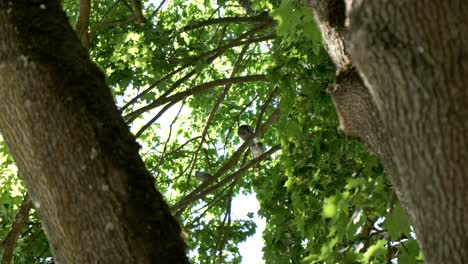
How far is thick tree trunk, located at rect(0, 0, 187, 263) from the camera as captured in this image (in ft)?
7.87

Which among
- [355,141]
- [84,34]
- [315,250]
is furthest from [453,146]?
[84,34]

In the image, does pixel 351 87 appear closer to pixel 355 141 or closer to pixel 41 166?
pixel 41 166

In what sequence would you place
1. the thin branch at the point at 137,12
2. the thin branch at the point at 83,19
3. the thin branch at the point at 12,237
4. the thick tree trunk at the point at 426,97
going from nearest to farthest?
1. the thick tree trunk at the point at 426,97
2. the thin branch at the point at 12,237
3. the thin branch at the point at 83,19
4. the thin branch at the point at 137,12

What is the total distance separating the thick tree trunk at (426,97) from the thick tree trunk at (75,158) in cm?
76

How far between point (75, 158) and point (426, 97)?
3.50ft

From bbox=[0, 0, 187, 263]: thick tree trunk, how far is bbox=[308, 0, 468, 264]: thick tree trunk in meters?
0.76

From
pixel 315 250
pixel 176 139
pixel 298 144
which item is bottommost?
pixel 315 250

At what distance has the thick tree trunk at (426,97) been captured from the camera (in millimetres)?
2174

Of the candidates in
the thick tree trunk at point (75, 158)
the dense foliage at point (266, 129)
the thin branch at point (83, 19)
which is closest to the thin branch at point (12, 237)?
the dense foliage at point (266, 129)

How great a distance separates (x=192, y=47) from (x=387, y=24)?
6.52 metres

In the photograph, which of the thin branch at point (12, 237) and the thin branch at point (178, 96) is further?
the thin branch at point (178, 96)

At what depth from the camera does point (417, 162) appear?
7.41 feet

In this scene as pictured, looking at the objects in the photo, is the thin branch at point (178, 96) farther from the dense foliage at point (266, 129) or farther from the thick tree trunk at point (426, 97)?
the thick tree trunk at point (426, 97)

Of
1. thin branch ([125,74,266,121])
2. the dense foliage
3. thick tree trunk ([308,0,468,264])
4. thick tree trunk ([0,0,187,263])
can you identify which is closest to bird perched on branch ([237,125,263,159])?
the dense foliage
